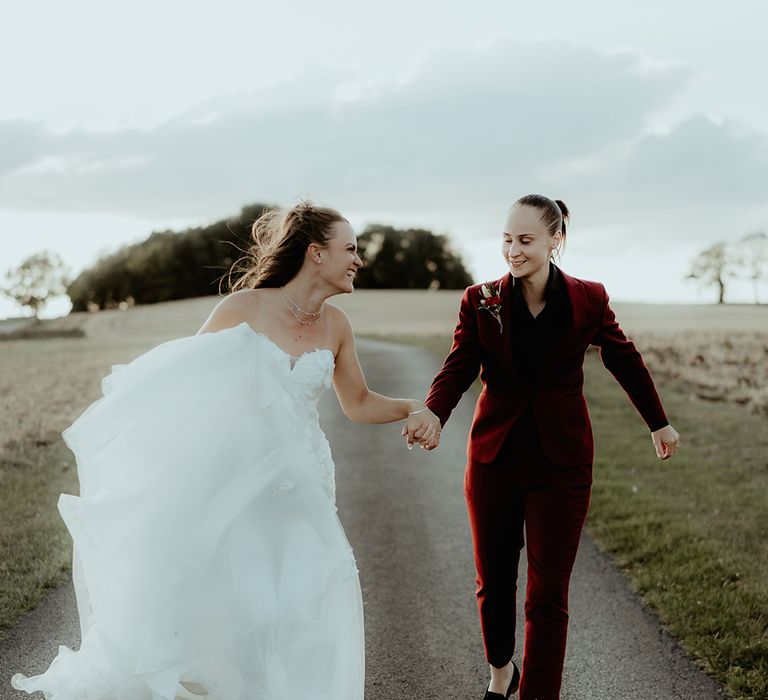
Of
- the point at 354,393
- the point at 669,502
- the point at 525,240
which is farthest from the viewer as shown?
the point at 669,502

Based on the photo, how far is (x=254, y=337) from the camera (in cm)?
385

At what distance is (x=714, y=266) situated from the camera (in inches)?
2211

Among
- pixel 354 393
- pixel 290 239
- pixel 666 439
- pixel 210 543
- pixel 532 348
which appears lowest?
pixel 210 543

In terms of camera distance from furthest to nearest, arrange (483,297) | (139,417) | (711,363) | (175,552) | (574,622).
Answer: (711,363) → (574,622) → (483,297) → (139,417) → (175,552)

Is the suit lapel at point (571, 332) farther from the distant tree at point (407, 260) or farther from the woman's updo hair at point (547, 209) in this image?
the distant tree at point (407, 260)

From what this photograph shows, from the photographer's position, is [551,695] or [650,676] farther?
[650,676]

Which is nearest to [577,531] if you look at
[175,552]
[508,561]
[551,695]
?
[508,561]

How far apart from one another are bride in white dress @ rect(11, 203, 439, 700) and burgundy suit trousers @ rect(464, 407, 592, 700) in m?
0.77

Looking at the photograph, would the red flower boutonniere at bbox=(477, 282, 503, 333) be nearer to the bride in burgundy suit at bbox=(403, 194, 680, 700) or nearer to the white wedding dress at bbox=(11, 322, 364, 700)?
the bride in burgundy suit at bbox=(403, 194, 680, 700)

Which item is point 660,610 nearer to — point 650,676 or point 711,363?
point 650,676

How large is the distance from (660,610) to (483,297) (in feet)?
8.58

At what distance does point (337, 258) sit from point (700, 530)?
14.9 feet

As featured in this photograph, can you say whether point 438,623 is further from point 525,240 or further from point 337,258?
point 525,240

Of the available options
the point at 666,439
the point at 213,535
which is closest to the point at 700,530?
the point at 666,439
